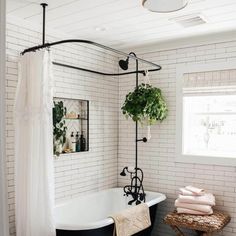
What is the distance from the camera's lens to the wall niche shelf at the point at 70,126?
127 inches

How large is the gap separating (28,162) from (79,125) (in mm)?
1374

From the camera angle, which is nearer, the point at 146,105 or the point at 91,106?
the point at 146,105

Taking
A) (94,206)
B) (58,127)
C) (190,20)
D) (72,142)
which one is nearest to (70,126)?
(72,142)

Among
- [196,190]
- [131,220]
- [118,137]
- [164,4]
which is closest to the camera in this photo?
→ [164,4]

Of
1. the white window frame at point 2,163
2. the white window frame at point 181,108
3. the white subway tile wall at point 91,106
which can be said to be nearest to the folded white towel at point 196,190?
the white window frame at point 181,108

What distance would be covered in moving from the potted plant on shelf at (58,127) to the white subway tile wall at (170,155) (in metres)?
1.24

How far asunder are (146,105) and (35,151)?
5.25 feet

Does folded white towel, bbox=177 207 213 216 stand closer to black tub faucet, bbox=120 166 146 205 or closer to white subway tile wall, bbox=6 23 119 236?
black tub faucet, bbox=120 166 146 205

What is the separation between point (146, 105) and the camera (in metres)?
3.57

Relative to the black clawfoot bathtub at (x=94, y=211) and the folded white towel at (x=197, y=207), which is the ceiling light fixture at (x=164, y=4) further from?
the folded white towel at (x=197, y=207)

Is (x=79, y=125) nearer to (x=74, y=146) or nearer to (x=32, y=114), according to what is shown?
(x=74, y=146)

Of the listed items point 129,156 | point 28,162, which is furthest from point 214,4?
point 129,156

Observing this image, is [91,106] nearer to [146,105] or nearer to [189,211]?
[146,105]

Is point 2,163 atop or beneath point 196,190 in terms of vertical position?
atop
